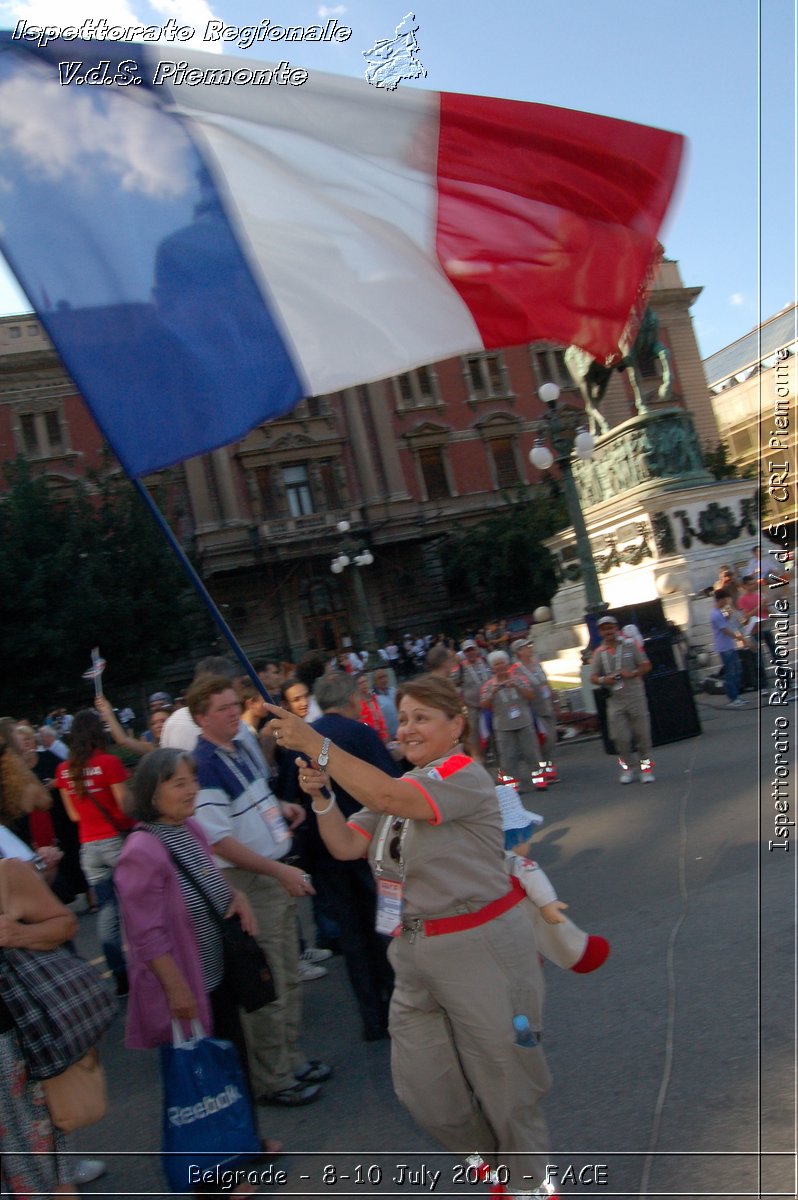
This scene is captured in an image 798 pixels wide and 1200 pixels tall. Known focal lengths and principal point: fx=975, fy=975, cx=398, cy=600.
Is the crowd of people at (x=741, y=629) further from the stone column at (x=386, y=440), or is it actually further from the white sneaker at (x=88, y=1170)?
the stone column at (x=386, y=440)

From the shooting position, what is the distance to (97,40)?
10.9ft

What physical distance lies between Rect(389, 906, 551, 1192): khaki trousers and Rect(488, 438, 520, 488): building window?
40.2 meters

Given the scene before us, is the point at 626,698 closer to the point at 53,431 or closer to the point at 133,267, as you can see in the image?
the point at 133,267

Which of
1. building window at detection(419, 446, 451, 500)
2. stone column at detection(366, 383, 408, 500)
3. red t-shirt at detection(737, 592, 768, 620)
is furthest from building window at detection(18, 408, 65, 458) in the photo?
red t-shirt at detection(737, 592, 768, 620)

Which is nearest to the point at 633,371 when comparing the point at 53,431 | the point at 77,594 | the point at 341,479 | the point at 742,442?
the point at 77,594

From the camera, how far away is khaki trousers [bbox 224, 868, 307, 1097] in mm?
3906

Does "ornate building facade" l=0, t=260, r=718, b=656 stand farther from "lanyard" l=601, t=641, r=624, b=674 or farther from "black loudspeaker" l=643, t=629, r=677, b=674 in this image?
"lanyard" l=601, t=641, r=624, b=674

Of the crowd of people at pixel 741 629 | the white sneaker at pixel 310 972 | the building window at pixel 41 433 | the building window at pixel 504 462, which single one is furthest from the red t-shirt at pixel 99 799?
the building window at pixel 504 462

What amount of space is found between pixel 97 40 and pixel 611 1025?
13.8 feet

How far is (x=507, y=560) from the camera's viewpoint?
3716cm

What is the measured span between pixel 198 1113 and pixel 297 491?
3815 cm

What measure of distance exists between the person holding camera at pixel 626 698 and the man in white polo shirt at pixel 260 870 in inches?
208

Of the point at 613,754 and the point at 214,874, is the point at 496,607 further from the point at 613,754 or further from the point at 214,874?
the point at 214,874

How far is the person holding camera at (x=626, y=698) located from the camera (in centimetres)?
886
